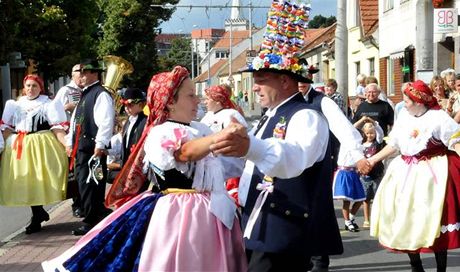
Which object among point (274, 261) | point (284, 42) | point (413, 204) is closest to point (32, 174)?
point (413, 204)

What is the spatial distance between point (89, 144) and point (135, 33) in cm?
3755

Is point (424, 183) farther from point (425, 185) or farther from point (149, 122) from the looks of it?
point (149, 122)

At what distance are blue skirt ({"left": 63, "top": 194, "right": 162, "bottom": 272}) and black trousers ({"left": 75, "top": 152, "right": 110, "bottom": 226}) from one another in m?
4.59

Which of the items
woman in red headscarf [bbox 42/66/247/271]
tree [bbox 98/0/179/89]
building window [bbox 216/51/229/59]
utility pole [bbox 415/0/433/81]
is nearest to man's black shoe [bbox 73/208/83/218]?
woman in red headscarf [bbox 42/66/247/271]

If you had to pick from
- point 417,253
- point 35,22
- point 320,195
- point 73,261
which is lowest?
point 417,253

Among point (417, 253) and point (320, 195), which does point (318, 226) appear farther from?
point (417, 253)

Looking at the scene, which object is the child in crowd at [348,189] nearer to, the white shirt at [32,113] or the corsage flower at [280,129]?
the white shirt at [32,113]

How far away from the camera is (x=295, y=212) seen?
4.14 meters

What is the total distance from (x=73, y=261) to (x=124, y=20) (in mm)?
41753

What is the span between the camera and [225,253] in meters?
4.40

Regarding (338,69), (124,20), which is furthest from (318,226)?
(124,20)

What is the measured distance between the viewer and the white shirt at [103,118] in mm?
8844

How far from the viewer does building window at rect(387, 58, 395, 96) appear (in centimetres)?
2573

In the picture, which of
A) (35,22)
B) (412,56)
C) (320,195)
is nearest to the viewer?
(320,195)
